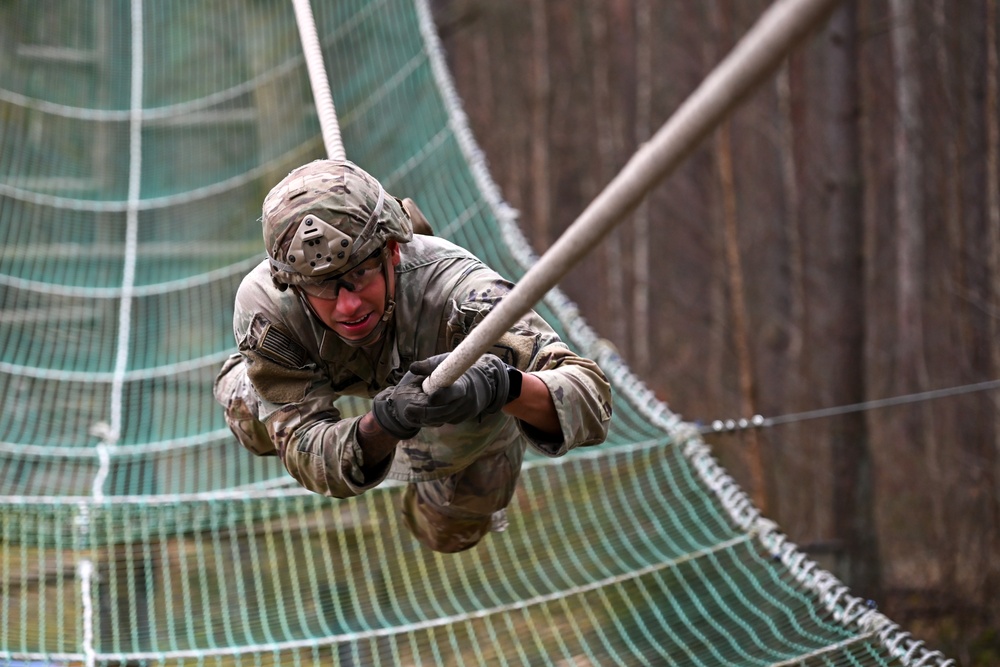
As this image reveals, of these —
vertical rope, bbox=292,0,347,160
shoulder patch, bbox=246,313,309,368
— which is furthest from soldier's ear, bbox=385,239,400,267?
vertical rope, bbox=292,0,347,160

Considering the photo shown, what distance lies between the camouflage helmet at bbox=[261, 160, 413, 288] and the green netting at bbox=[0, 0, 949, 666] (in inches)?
50.8

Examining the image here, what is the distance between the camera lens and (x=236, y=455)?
3.52 metres

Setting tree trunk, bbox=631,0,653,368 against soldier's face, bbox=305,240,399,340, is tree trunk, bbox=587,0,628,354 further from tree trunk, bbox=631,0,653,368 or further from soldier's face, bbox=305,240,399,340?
soldier's face, bbox=305,240,399,340

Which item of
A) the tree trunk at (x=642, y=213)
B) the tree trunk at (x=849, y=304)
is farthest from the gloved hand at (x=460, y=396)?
the tree trunk at (x=642, y=213)

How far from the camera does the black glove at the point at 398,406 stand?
1.48m

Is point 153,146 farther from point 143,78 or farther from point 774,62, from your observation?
point 774,62

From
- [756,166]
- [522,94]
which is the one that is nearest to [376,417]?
[756,166]

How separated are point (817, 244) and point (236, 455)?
336 centimetres

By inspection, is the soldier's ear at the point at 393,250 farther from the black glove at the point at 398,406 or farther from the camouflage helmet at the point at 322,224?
the black glove at the point at 398,406

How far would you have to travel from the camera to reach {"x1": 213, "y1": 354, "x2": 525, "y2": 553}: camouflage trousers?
6.64 ft

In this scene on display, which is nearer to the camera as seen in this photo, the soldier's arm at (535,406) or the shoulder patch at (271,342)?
the soldier's arm at (535,406)

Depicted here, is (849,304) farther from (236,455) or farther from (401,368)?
(401,368)

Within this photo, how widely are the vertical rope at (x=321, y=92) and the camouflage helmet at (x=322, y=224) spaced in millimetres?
359

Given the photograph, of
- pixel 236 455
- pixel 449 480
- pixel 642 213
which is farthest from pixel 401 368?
pixel 642 213
